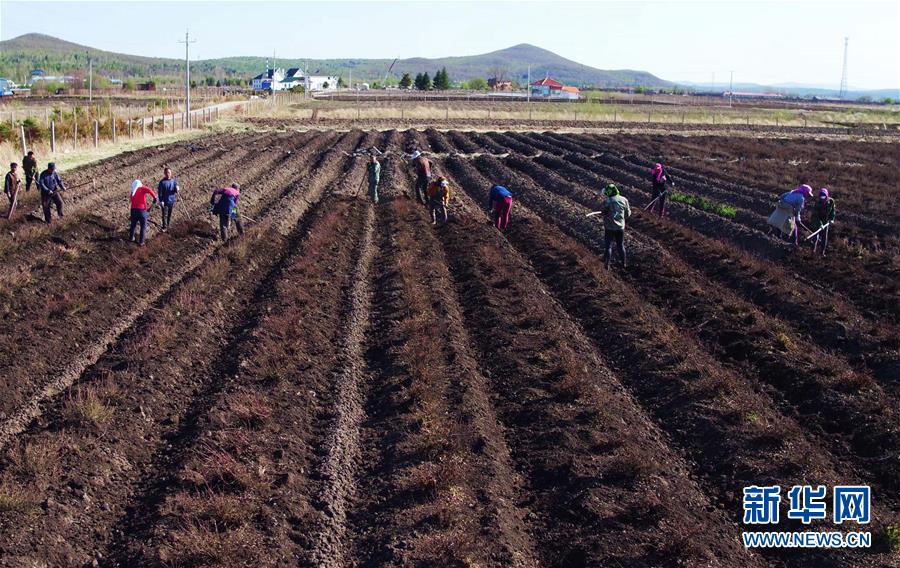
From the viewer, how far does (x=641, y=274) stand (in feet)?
57.5

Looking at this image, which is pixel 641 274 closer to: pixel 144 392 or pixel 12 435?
pixel 144 392

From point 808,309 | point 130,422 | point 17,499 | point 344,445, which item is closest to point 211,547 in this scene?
point 17,499

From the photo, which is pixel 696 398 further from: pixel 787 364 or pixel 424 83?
pixel 424 83

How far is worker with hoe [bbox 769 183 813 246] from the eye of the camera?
738 inches

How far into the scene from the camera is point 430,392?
10.6 m

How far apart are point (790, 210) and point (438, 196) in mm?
8361

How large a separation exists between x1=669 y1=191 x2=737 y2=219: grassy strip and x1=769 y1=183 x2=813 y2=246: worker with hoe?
5474 millimetres

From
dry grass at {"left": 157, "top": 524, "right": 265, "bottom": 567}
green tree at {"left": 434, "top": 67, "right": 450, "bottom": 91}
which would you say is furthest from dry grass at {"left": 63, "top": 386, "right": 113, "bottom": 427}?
green tree at {"left": 434, "top": 67, "right": 450, "bottom": 91}

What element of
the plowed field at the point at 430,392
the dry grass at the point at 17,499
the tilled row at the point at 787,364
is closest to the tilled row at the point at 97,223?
the plowed field at the point at 430,392

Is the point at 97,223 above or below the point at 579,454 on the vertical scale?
above

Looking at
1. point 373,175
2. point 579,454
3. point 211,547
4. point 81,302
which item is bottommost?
point 211,547

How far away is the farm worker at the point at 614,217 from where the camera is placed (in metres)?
17.1

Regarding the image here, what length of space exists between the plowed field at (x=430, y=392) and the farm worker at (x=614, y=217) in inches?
23.3

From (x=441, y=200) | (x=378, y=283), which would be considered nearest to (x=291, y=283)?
(x=378, y=283)
